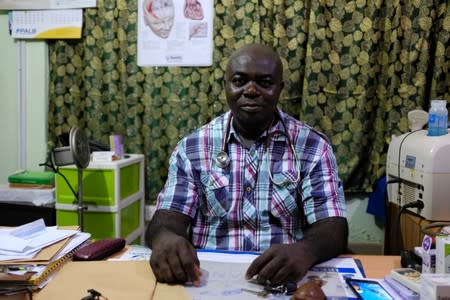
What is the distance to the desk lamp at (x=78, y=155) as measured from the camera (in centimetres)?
186

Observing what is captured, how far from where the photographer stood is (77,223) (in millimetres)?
2096

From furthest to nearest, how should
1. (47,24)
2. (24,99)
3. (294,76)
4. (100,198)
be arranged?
(24,99), (47,24), (294,76), (100,198)

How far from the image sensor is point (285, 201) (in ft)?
4.44

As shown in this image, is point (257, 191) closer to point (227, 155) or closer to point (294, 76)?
point (227, 155)

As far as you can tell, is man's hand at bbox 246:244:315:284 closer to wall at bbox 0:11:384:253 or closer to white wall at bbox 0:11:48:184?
wall at bbox 0:11:384:253

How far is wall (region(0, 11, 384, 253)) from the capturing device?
2592 mm

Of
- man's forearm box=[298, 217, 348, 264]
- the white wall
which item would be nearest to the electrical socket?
the white wall

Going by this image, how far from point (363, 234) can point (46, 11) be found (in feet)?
7.39

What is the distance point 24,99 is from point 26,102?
0.02 m

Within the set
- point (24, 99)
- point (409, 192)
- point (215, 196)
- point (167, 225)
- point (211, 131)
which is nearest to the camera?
point (167, 225)

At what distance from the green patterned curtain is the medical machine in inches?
19.4

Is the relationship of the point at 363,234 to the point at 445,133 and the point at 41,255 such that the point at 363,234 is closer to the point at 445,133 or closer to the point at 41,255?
the point at 445,133

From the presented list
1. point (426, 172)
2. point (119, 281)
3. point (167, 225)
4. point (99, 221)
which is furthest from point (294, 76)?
point (119, 281)

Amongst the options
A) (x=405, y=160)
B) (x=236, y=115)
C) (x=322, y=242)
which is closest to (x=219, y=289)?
(x=322, y=242)
